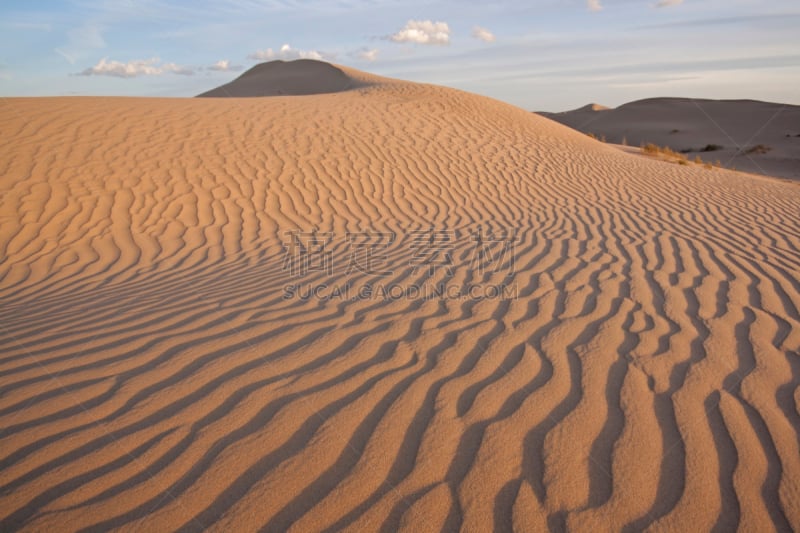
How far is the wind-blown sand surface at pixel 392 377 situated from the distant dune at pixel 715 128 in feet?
53.6

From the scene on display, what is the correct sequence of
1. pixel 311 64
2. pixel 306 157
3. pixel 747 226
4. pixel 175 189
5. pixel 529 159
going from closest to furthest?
pixel 747 226 < pixel 175 189 < pixel 306 157 < pixel 529 159 < pixel 311 64

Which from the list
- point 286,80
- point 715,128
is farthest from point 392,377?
point 715,128

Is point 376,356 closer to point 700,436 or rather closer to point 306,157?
point 700,436

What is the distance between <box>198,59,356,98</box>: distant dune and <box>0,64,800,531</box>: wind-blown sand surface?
828 inches

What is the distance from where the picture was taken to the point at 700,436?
6.96ft

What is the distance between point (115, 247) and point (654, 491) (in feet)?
18.2

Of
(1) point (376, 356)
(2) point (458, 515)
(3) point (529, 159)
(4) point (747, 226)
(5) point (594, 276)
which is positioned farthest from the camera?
(3) point (529, 159)

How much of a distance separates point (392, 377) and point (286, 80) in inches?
1206

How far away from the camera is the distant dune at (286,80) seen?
87.9ft

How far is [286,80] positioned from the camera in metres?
30.0

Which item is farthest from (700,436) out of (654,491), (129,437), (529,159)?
(529,159)
